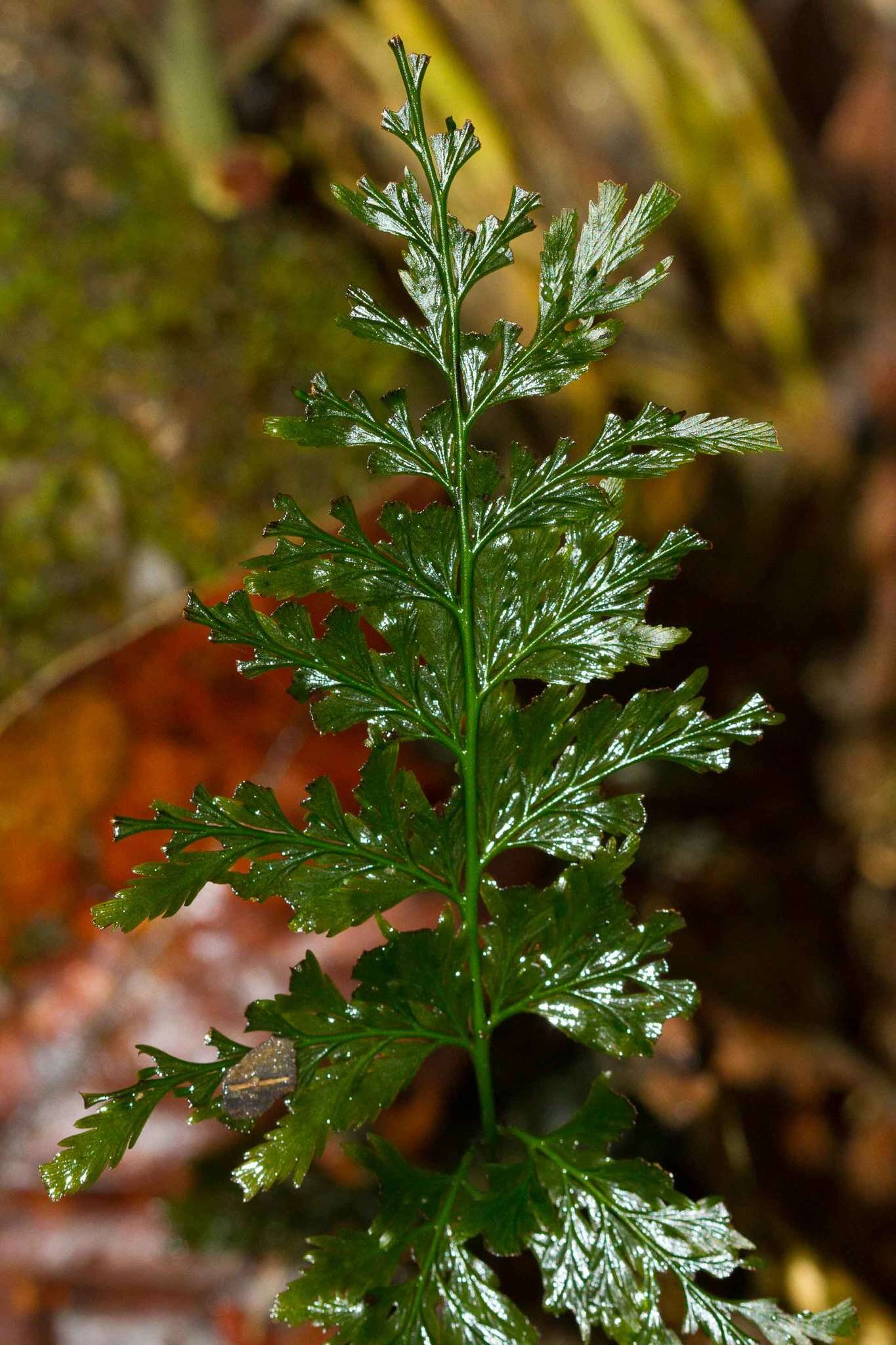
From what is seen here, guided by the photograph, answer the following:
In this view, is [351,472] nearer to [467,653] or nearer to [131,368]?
[131,368]

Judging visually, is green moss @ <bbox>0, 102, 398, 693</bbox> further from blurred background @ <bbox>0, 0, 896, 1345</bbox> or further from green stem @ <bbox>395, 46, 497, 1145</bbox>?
green stem @ <bbox>395, 46, 497, 1145</bbox>

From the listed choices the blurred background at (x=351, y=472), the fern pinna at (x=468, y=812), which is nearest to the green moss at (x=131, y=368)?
the blurred background at (x=351, y=472)

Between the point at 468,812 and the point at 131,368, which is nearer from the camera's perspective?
the point at 468,812

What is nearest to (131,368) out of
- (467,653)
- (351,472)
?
(351,472)

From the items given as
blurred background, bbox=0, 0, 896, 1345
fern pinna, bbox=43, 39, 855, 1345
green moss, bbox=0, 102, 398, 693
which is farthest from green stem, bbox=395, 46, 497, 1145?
green moss, bbox=0, 102, 398, 693

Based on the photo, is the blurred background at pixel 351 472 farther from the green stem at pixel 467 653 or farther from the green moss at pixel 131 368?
the green stem at pixel 467 653

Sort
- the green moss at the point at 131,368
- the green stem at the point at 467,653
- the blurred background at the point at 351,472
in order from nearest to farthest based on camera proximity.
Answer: the green stem at the point at 467,653 < the blurred background at the point at 351,472 < the green moss at the point at 131,368

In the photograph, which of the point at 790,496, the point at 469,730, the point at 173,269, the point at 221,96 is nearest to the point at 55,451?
the point at 173,269

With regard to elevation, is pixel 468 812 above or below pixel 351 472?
below
